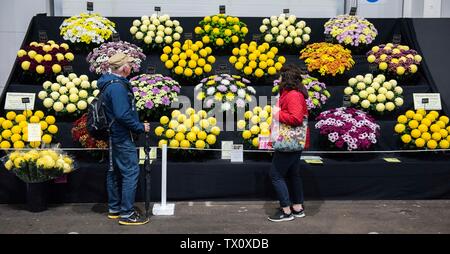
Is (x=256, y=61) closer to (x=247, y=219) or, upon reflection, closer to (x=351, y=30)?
(x=351, y=30)

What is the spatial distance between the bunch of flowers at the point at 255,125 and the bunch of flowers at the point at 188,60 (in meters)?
1.00

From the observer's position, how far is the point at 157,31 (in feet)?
23.0

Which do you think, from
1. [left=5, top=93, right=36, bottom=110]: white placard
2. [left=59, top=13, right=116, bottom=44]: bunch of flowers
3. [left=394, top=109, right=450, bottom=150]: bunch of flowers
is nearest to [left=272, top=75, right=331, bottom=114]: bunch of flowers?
[left=394, top=109, right=450, bottom=150]: bunch of flowers

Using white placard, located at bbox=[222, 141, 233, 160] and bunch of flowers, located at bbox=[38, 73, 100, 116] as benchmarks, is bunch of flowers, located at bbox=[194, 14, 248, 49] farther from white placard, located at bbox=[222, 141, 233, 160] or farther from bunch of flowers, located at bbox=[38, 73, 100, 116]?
white placard, located at bbox=[222, 141, 233, 160]

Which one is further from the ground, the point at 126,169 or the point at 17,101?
the point at 17,101

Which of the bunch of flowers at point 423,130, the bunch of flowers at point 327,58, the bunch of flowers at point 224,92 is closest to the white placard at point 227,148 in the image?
the bunch of flowers at point 224,92

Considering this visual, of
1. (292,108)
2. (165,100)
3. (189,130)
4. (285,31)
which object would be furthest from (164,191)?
(285,31)

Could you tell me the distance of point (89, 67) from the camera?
665 centimetres

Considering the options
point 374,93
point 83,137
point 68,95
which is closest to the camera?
point 83,137

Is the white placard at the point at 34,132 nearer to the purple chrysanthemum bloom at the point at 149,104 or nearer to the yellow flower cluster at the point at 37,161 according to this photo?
the yellow flower cluster at the point at 37,161

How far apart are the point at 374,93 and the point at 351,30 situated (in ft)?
3.77

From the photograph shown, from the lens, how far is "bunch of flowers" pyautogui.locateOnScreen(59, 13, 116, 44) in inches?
266

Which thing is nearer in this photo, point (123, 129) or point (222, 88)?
point (123, 129)

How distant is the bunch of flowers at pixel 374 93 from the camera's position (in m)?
6.02
